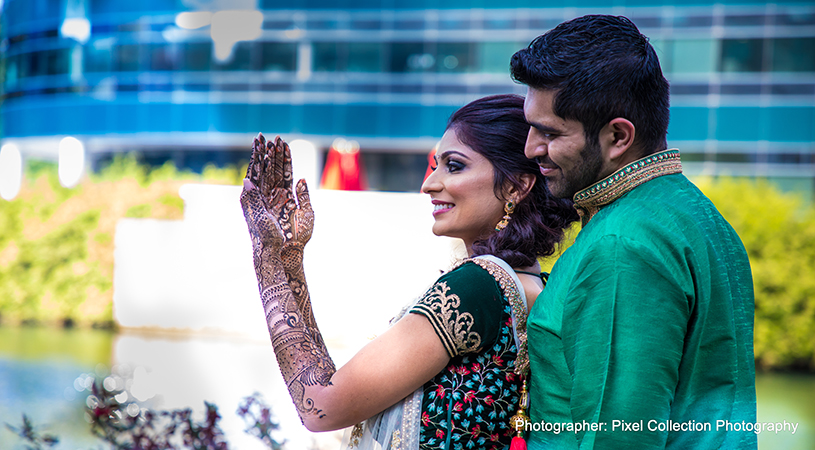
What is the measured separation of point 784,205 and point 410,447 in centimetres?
936

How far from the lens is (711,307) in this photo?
4.32 feet

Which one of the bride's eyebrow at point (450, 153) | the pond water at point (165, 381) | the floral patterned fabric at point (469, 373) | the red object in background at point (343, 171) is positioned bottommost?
the pond water at point (165, 381)

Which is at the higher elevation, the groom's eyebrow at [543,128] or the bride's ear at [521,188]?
the groom's eyebrow at [543,128]

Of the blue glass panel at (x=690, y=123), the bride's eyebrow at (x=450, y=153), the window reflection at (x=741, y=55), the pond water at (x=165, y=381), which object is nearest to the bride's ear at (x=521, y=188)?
the bride's eyebrow at (x=450, y=153)

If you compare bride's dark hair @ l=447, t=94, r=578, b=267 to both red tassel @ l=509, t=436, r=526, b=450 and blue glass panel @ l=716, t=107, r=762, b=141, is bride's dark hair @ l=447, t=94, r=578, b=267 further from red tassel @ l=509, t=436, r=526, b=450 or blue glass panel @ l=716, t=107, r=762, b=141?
blue glass panel @ l=716, t=107, r=762, b=141

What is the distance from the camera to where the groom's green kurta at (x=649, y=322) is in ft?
3.98

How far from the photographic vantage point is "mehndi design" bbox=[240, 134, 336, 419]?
1.75 meters

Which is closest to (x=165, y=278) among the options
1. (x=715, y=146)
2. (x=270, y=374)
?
(x=270, y=374)

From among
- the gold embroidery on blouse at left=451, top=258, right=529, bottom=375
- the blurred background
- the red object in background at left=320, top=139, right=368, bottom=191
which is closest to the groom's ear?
the gold embroidery on blouse at left=451, top=258, right=529, bottom=375

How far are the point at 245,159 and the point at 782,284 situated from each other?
22.6m

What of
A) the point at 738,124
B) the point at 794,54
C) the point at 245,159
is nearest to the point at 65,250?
the point at 245,159

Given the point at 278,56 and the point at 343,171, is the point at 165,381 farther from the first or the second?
the point at 278,56

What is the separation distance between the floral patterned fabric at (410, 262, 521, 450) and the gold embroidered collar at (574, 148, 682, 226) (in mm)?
425

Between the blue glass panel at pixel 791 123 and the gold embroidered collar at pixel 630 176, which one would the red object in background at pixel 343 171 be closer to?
the gold embroidered collar at pixel 630 176
